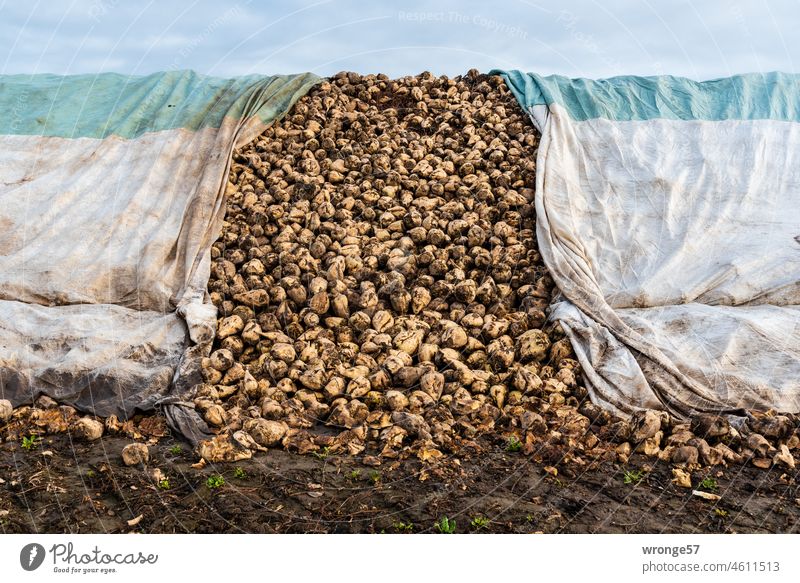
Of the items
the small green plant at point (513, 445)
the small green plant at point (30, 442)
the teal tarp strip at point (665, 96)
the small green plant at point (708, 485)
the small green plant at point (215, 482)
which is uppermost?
the teal tarp strip at point (665, 96)

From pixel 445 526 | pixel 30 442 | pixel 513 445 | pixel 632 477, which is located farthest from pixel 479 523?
pixel 30 442

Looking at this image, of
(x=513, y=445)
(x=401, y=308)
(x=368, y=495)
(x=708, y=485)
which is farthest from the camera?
(x=401, y=308)

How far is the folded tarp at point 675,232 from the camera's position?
402 centimetres

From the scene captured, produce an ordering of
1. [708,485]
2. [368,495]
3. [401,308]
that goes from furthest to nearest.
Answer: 1. [401,308]
2. [708,485]
3. [368,495]

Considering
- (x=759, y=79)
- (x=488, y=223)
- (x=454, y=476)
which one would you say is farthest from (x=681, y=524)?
(x=759, y=79)

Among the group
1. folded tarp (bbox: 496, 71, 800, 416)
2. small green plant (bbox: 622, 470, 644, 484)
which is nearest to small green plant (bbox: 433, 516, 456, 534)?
small green plant (bbox: 622, 470, 644, 484)

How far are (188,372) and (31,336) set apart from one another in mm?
1128

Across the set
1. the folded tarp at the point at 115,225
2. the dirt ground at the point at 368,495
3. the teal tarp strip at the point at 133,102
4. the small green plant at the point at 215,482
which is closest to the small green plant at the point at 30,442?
the dirt ground at the point at 368,495

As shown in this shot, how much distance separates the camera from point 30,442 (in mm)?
3459

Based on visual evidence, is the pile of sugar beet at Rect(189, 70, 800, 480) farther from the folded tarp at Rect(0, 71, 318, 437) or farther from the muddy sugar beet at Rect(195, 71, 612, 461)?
the folded tarp at Rect(0, 71, 318, 437)

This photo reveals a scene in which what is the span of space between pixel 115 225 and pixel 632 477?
12.9 ft
